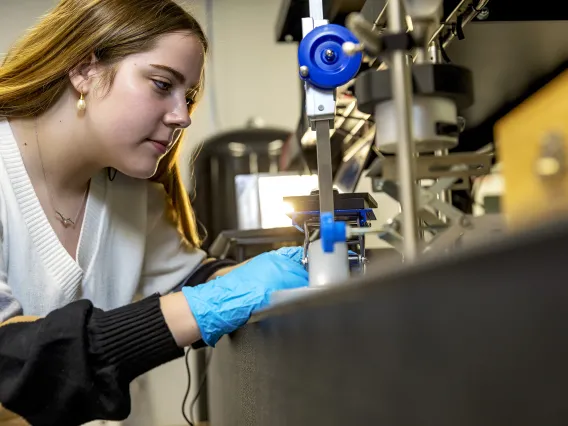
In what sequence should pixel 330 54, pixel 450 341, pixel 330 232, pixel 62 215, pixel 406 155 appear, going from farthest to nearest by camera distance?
pixel 62 215
pixel 330 54
pixel 330 232
pixel 406 155
pixel 450 341

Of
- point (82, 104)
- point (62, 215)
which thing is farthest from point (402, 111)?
point (62, 215)

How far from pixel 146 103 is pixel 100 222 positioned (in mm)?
354

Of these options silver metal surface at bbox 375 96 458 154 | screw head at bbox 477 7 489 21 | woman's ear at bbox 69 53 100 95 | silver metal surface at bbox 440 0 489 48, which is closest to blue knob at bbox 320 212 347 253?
silver metal surface at bbox 375 96 458 154

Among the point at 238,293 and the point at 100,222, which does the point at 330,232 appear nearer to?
the point at 238,293

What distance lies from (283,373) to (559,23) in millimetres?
898

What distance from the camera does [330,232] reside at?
2.63 ft

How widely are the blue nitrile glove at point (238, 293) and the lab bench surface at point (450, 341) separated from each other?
0.36 metres

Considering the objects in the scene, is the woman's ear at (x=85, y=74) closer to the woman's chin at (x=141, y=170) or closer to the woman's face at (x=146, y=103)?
the woman's face at (x=146, y=103)

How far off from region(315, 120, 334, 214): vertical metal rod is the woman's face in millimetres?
465

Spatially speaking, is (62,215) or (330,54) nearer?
(330,54)

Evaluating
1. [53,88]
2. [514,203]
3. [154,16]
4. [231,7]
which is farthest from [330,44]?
[231,7]

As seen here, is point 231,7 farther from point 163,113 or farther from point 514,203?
point 163,113

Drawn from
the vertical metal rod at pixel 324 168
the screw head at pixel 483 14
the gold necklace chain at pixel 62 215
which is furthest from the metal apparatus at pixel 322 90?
the gold necklace chain at pixel 62 215

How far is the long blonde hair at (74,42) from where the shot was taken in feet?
4.34
